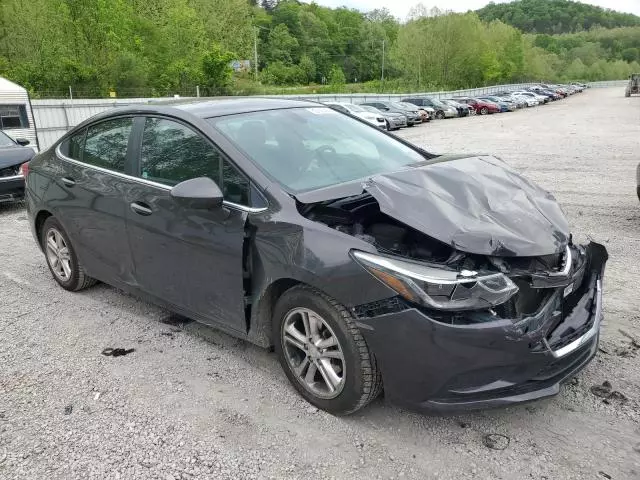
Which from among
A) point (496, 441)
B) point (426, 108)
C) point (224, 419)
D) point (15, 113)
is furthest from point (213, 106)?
point (426, 108)

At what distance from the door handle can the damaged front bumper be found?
1.75 metres

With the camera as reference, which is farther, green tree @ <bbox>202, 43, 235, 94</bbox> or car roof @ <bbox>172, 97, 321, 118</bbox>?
green tree @ <bbox>202, 43, 235, 94</bbox>

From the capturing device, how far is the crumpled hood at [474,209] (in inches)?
106

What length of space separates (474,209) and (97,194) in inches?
109

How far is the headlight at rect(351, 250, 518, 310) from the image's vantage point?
99.3 inches

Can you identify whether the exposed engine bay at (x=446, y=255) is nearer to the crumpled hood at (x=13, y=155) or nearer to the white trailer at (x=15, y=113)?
the crumpled hood at (x=13, y=155)

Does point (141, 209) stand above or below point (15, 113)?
above

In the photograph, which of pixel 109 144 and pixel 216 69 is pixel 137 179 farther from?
pixel 216 69

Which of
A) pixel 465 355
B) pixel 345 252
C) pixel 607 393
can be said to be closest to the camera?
pixel 465 355

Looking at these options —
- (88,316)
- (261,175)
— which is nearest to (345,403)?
(261,175)

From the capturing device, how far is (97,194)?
13.6 ft

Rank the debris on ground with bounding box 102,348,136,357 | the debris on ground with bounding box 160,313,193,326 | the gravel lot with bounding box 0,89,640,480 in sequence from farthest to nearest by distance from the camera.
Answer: the debris on ground with bounding box 160,313,193,326 < the debris on ground with bounding box 102,348,136,357 < the gravel lot with bounding box 0,89,640,480

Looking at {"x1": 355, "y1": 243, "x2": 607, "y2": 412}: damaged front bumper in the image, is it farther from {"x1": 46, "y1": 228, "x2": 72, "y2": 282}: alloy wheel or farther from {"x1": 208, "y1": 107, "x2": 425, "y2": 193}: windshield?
{"x1": 46, "y1": 228, "x2": 72, "y2": 282}: alloy wheel

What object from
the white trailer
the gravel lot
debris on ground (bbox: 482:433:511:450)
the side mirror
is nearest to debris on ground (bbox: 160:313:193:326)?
the gravel lot
